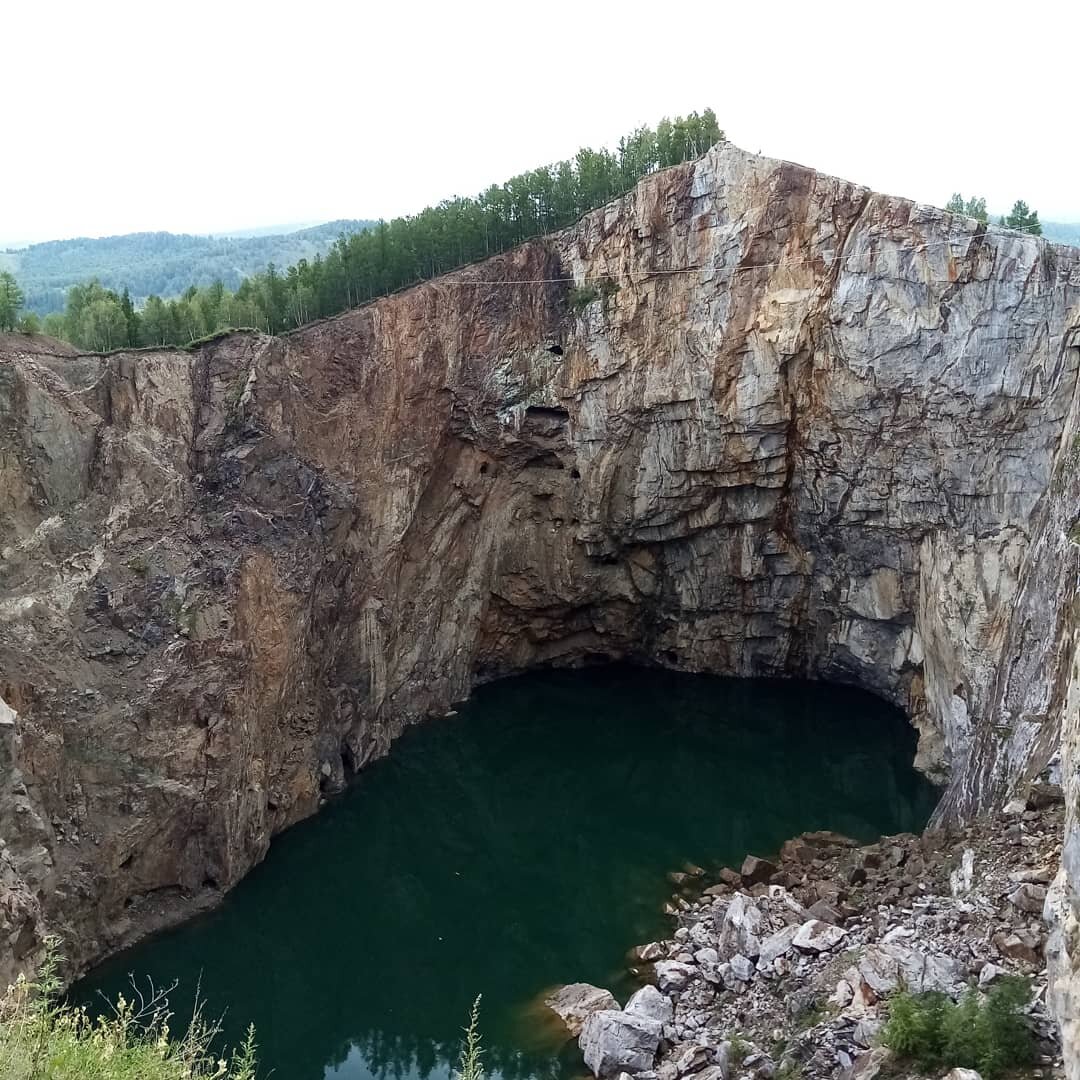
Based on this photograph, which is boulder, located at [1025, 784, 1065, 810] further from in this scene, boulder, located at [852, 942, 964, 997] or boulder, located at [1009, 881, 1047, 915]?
boulder, located at [852, 942, 964, 997]

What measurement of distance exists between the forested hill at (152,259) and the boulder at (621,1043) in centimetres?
7901

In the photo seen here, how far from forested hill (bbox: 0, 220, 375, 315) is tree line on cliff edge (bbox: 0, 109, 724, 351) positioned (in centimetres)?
5736

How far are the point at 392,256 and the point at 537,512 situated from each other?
9.50 metres

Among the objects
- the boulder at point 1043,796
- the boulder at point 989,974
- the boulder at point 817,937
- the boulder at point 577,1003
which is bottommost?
the boulder at point 577,1003

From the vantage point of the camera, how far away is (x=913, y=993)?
1389 centimetres

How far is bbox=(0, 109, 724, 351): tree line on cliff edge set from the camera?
30.0 meters

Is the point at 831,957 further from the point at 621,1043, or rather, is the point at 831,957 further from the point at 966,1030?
the point at 966,1030

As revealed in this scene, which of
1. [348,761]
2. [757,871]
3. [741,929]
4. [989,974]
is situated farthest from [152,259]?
[989,974]

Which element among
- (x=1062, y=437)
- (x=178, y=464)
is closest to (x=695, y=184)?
(x=1062, y=437)

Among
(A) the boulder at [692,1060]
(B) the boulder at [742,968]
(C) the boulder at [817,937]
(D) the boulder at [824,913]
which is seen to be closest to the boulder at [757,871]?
(D) the boulder at [824,913]

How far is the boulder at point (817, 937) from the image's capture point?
1778 cm

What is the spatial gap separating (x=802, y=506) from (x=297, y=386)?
15.8 m

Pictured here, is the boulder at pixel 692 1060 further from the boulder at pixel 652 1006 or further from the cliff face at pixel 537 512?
the cliff face at pixel 537 512

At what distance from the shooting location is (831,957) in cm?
1742
